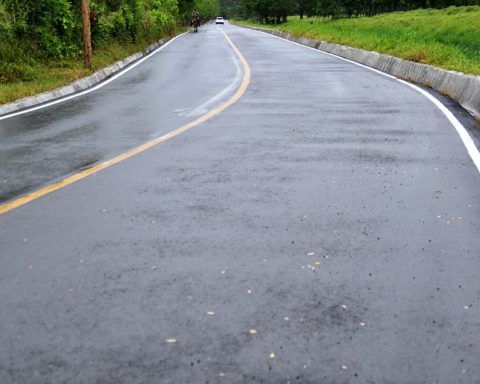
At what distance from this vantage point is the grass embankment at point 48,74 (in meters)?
14.2

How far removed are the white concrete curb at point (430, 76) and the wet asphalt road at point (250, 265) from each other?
3.26 meters

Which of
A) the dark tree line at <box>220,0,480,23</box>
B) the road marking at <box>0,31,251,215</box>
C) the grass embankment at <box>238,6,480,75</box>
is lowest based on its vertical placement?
the dark tree line at <box>220,0,480,23</box>

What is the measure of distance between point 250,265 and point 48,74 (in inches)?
584

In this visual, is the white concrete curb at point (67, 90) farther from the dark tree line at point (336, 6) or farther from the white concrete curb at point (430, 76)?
the dark tree line at point (336, 6)

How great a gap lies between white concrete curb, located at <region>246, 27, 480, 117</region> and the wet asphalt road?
3259 mm

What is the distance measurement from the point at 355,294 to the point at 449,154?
4.64 m

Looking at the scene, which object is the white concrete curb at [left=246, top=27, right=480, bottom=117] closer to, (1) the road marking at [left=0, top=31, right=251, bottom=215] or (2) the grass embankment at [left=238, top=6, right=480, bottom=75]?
(2) the grass embankment at [left=238, top=6, right=480, bottom=75]

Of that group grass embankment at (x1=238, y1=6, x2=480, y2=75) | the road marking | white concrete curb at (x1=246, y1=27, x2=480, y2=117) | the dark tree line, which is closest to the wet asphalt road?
the road marking

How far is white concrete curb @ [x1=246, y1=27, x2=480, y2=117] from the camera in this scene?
39.7ft

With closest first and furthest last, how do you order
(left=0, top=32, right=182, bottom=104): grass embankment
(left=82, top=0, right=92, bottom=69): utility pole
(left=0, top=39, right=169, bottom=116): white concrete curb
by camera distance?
(left=0, top=39, right=169, bottom=116): white concrete curb < (left=0, top=32, right=182, bottom=104): grass embankment < (left=82, top=0, right=92, bottom=69): utility pole

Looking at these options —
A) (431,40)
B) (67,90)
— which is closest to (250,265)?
(67,90)

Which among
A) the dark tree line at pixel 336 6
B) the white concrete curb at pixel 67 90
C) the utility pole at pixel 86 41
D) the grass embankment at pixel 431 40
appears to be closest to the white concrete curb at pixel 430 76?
the grass embankment at pixel 431 40

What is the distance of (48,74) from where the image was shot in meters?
17.8

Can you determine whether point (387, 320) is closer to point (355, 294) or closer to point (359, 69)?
point (355, 294)
